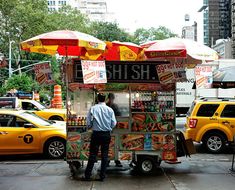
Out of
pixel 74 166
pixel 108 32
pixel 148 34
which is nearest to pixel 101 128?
pixel 74 166

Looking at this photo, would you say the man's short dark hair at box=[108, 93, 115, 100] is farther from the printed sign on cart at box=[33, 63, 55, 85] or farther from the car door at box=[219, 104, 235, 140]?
the car door at box=[219, 104, 235, 140]

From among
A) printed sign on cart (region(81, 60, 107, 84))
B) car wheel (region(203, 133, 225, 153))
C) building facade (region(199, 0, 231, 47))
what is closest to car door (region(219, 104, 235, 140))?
car wheel (region(203, 133, 225, 153))

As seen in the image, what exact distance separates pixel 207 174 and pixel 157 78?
2359 mm

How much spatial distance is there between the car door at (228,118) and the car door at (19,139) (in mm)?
5549

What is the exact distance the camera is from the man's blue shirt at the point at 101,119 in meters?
8.23

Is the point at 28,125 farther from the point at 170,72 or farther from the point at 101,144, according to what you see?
the point at 170,72

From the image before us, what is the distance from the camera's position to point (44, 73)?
9.55 meters

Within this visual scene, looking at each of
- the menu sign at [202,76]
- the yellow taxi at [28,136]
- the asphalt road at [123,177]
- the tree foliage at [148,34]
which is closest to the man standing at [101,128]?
the asphalt road at [123,177]

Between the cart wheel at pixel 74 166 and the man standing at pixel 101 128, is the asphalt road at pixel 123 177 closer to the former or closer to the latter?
the cart wheel at pixel 74 166

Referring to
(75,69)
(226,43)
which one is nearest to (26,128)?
(75,69)

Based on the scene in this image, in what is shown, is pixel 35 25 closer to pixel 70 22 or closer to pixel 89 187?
pixel 70 22

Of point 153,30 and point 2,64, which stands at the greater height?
point 153,30

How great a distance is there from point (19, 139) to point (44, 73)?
8.62 feet

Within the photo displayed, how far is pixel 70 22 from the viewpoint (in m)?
53.7
